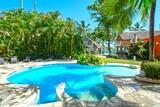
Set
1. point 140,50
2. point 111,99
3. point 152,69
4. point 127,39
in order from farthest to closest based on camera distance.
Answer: point 127,39, point 140,50, point 152,69, point 111,99

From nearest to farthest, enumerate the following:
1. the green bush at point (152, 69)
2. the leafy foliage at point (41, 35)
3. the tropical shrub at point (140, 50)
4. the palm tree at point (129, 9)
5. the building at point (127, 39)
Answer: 1. the palm tree at point (129, 9)
2. the green bush at point (152, 69)
3. the leafy foliage at point (41, 35)
4. the tropical shrub at point (140, 50)
5. the building at point (127, 39)

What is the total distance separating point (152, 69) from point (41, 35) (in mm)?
16243

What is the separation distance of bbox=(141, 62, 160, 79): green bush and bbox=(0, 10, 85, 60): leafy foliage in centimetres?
1476

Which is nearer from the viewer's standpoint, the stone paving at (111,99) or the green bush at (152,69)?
the stone paving at (111,99)

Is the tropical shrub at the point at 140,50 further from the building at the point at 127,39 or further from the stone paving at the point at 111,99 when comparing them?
the stone paving at the point at 111,99

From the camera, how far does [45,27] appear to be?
88.1 feet

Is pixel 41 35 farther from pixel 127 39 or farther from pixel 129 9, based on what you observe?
pixel 127 39

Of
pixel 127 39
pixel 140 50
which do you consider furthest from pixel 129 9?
pixel 127 39

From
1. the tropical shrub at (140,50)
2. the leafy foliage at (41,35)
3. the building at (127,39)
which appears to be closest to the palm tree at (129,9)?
the leafy foliage at (41,35)

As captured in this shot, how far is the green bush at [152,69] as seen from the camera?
1290cm

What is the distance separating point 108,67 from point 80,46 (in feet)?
21.9

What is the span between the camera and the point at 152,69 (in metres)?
13.1

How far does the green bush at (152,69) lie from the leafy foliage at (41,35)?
48.4 ft

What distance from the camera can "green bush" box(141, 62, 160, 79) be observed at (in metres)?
12.9
